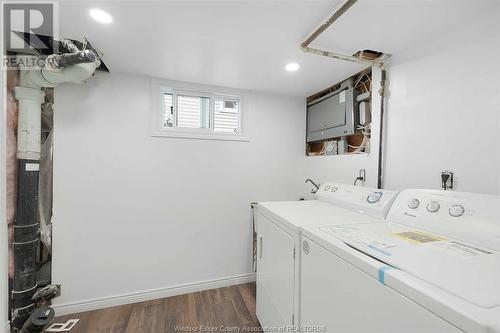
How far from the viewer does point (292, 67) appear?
179 cm

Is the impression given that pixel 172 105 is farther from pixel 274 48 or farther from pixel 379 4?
pixel 379 4

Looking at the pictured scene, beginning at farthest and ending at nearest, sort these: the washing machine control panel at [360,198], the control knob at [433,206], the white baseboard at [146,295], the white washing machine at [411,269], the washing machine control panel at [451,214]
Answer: the white baseboard at [146,295], the washing machine control panel at [360,198], the control knob at [433,206], the washing machine control panel at [451,214], the white washing machine at [411,269]

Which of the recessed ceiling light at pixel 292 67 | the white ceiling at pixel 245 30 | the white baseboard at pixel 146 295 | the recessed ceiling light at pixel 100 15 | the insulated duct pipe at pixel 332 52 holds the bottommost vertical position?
the white baseboard at pixel 146 295

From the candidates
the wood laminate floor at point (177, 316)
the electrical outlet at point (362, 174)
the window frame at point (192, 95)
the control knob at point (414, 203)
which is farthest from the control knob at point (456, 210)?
the window frame at point (192, 95)

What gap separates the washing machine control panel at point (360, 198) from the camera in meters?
1.29

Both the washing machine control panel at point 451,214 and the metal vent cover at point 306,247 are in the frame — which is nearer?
the washing machine control panel at point 451,214

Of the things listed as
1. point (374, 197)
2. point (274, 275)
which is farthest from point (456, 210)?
point (274, 275)

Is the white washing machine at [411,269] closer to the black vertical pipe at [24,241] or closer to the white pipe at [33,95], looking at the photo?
the white pipe at [33,95]

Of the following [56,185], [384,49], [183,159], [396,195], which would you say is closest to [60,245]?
[56,185]

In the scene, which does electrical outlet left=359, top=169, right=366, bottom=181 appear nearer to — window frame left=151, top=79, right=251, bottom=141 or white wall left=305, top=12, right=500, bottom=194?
white wall left=305, top=12, right=500, bottom=194

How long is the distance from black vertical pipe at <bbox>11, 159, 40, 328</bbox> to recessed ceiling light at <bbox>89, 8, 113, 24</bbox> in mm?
1182

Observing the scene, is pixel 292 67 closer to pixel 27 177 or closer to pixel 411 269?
pixel 411 269

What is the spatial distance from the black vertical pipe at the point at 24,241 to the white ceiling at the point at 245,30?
3.47 feet

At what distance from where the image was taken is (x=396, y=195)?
128 cm
